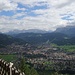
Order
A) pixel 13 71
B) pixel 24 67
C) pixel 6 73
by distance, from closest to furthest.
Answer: pixel 13 71
pixel 6 73
pixel 24 67

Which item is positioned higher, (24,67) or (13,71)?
(13,71)

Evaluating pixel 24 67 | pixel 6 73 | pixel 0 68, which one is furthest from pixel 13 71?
pixel 24 67

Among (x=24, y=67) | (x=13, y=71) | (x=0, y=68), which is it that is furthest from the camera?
(x=24, y=67)

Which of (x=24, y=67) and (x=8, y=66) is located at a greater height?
(x=8, y=66)

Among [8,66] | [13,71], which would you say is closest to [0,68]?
[8,66]

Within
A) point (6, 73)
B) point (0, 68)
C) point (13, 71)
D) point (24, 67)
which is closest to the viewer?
point (13, 71)

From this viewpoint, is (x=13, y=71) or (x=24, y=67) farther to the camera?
(x=24, y=67)

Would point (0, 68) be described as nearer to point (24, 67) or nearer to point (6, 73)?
point (6, 73)

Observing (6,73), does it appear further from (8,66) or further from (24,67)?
(24,67)

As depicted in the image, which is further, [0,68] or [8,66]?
[0,68]
